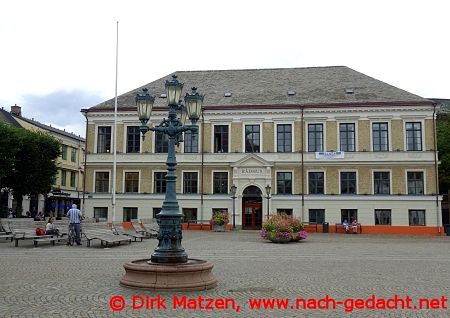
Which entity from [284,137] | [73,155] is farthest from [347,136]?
[73,155]

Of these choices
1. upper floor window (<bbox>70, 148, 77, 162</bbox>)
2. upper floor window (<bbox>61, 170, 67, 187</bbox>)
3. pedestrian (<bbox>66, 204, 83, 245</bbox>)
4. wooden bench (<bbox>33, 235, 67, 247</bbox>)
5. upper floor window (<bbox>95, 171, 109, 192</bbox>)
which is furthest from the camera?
upper floor window (<bbox>70, 148, 77, 162</bbox>)

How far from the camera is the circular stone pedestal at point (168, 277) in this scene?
10.6 metres

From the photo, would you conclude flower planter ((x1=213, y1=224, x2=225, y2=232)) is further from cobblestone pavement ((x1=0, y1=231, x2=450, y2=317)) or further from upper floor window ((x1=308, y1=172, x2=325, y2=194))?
cobblestone pavement ((x1=0, y1=231, x2=450, y2=317))

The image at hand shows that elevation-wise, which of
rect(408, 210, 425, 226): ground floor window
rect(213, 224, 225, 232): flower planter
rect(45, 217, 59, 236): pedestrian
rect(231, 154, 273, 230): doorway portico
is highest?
rect(231, 154, 273, 230): doorway portico

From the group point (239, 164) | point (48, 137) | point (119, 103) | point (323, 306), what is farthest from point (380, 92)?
point (323, 306)

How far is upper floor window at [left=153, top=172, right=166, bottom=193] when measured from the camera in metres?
40.4

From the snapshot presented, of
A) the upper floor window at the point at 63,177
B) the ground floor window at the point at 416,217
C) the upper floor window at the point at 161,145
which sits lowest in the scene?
the ground floor window at the point at 416,217

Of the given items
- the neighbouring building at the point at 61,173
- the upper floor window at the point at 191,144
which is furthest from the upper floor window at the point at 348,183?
the neighbouring building at the point at 61,173

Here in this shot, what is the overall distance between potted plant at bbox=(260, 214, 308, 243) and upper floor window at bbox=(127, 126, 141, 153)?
17.5 m

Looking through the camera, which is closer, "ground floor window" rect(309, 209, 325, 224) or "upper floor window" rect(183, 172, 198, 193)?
"ground floor window" rect(309, 209, 325, 224)

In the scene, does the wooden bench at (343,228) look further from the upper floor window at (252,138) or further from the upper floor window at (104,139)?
the upper floor window at (104,139)

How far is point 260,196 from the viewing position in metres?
38.9

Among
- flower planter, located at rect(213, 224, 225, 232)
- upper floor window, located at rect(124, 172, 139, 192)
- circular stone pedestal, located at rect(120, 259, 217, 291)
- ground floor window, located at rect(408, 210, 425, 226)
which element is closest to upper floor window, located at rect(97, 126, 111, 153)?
upper floor window, located at rect(124, 172, 139, 192)

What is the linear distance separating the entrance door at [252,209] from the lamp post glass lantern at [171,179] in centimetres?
2628
